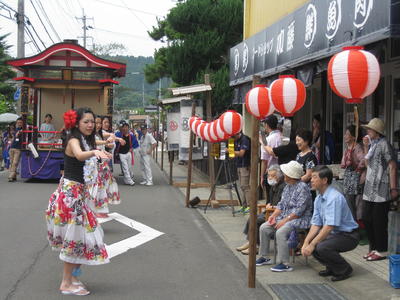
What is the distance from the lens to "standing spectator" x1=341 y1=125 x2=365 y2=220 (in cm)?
812

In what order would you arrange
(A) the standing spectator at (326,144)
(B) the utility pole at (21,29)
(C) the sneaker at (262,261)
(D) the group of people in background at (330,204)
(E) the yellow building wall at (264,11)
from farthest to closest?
(B) the utility pole at (21,29), (E) the yellow building wall at (264,11), (A) the standing spectator at (326,144), (C) the sneaker at (262,261), (D) the group of people in background at (330,204)

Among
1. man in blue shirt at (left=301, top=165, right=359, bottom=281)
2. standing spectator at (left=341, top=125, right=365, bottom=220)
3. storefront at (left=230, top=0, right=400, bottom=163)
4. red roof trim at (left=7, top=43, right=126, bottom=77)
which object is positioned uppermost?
red roof trim at (left=7, top=43, right=126, bottom=77)

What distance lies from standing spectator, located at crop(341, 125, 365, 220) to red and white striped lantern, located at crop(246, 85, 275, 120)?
1299 millimetres

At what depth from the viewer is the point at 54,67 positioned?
59.4 feet

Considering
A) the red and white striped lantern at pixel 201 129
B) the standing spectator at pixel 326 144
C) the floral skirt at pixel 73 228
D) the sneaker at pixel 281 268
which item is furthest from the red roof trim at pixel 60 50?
the floral skirt at pixel 73 228

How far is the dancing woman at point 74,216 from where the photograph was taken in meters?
5.94

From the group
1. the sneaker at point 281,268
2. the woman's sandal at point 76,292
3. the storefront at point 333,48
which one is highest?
the storefront at point 333,48

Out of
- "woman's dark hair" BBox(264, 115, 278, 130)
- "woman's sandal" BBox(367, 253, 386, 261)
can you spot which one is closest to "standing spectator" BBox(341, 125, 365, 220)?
"woman's sandal" BBox(367, 253, 386, 261)

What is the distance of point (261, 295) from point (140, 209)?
Result: 6730 mm

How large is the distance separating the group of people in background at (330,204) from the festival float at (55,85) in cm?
996

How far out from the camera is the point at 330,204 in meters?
6.57

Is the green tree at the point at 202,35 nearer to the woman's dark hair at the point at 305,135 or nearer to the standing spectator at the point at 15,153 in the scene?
the standing spectator at the point at 15,153

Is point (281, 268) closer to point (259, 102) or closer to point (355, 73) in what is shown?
point (259, 102)

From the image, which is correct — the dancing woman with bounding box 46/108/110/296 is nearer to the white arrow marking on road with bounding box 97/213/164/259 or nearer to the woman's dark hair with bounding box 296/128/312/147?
the white arrow marking on road with bounding box 97/213/164/259
